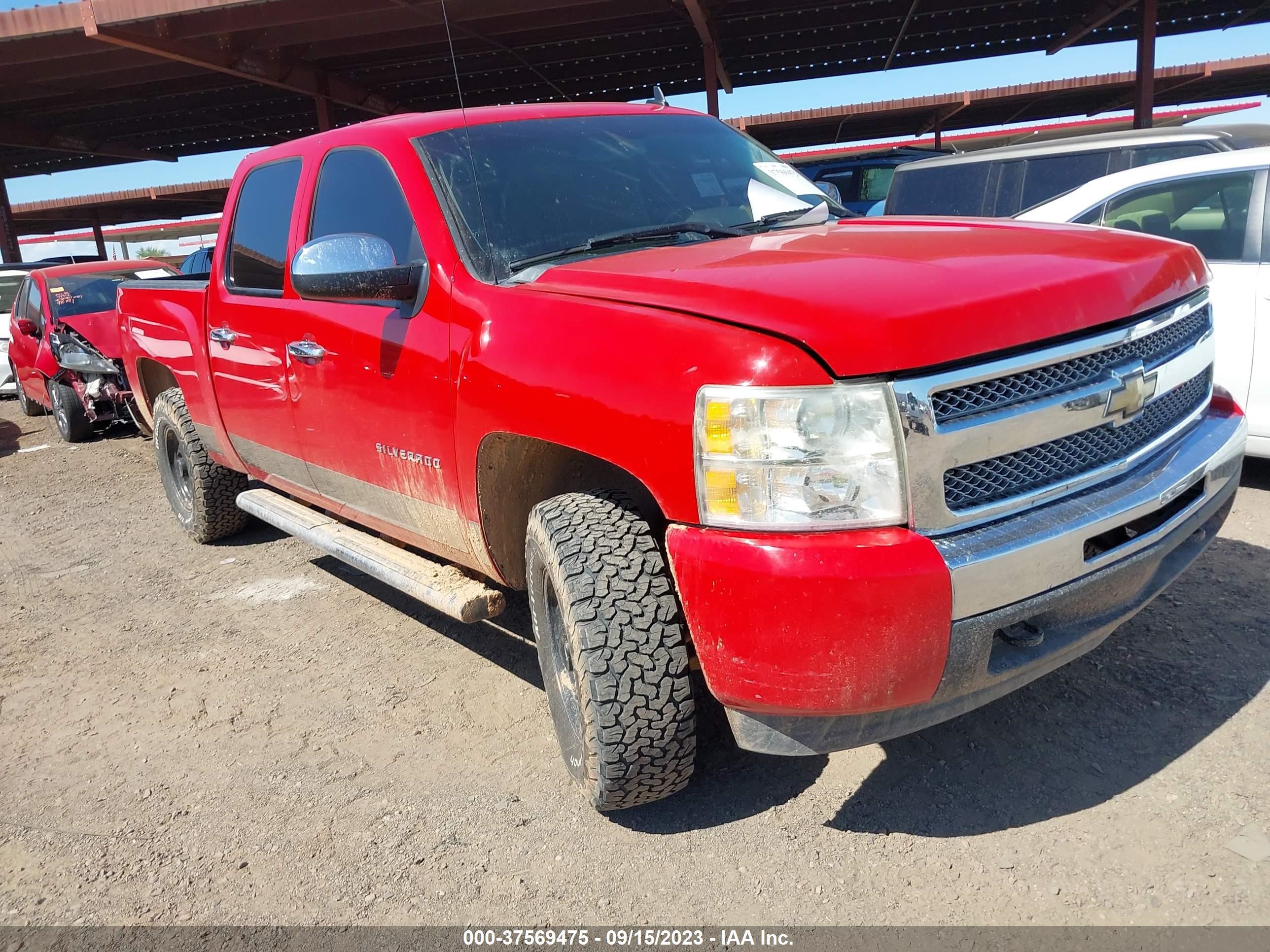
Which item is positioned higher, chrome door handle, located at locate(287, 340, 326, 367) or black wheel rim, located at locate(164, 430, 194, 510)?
chrome door handle, located at locate(287, 340, 326, 367)

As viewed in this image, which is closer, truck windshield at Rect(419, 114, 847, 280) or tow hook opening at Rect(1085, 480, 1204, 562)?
tow hook opening at Rect(1085, 480, 1204, 562)

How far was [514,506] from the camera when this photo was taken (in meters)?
2.95

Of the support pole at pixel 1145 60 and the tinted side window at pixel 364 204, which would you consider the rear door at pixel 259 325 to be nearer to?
the tinted side window at pixel 364 204

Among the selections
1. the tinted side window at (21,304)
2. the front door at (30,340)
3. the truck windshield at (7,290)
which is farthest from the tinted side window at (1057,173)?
the truck windshield at (7,290)

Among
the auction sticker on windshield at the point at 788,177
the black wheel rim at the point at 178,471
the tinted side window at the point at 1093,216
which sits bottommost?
the black wheel rim at the point at 178,471

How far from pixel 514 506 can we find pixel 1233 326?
372 centimetres

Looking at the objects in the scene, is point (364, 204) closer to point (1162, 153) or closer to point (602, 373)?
point (602, 373)

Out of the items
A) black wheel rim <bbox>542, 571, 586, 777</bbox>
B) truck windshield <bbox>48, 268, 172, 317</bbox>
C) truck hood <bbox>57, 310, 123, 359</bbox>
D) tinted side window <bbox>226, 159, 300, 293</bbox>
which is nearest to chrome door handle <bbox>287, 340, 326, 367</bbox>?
tinted side window <bbox>226, 159, 300, 293</bbox>

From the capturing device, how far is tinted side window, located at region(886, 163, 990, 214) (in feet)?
20.3

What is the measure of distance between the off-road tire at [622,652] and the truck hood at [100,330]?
24.8 feet

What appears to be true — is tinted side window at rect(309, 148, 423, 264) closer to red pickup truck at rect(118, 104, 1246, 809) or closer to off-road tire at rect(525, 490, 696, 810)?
red pickup truck at rect(118, 104, 1246, 809)

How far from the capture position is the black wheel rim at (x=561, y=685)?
2611mm

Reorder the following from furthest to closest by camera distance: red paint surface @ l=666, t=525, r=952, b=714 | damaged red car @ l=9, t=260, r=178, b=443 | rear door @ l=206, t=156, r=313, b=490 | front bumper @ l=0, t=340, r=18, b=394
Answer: front bumper @ l=0, t=340, r=18, b=394
damaged red car @ l=9, t=260, r=178, b=443
rear door @ l=206, t=156, r=313, b=490
red paint surface @ l=666, t=525, r=952, b=714

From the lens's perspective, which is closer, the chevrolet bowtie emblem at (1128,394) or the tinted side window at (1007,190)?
the chevrolet bowtie emblem at (1128,394)
